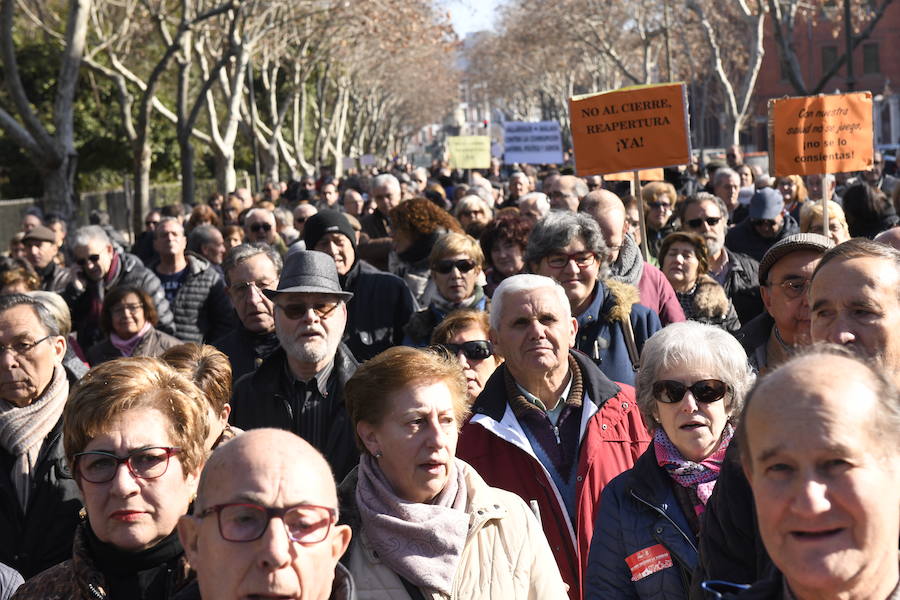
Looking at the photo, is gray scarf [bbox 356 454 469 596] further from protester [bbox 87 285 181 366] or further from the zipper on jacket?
protester [bbox 87 285 181 366]

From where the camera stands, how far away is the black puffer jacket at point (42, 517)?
445cm

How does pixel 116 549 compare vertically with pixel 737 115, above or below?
below

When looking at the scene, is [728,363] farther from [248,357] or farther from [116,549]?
[248,357]

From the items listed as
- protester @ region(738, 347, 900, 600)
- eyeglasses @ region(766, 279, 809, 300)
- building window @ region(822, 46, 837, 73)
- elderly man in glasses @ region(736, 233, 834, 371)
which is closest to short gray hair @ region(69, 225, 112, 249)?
elderly man in glasses @ region(736, 233, 834, 371)

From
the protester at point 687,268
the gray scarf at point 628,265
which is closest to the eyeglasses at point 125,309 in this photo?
the gray scarf at point 628,265

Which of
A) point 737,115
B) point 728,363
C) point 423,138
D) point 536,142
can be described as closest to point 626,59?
point 737,115

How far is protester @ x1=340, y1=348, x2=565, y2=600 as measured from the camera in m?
3.51

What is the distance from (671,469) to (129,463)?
158 cm

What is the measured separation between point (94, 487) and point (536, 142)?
16.5m

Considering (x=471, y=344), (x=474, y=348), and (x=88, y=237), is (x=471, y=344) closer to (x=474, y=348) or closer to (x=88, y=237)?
(x=474, y=348)

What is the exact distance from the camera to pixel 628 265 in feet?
23.0

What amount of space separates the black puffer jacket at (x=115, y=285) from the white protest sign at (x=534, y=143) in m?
10.7

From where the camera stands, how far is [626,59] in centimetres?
5978

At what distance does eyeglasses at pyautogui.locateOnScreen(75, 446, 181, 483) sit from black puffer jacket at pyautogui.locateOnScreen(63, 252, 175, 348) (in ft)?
16.3
